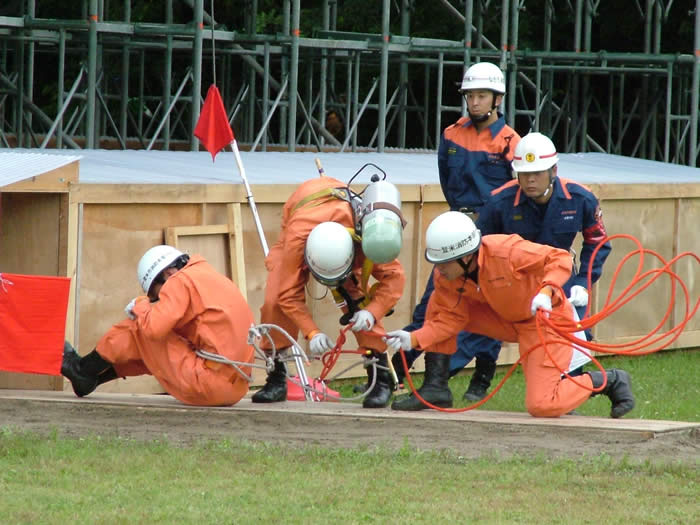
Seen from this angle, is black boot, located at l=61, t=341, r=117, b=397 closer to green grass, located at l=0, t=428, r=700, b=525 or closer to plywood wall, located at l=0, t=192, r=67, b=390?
plywood wall, located at l=0, t=192, r=67, b=390

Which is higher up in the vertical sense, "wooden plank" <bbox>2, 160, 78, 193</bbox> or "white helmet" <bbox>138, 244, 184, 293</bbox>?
"wooden plank" <bbox>2, 160, 78, 193</bbox>

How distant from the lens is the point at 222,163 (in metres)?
14.1

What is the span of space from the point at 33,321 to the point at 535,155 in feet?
11.5

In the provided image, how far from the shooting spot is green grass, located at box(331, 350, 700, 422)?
1104 centimetres

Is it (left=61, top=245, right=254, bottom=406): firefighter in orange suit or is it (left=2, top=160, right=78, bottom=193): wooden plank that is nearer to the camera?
(left=61, top=245, right=254, bottom=406): firefighter in orange suit

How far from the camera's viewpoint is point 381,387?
10141 mm

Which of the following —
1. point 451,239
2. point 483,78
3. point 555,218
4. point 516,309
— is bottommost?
point 516,309

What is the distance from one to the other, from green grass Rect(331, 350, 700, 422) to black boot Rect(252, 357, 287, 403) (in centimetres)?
146

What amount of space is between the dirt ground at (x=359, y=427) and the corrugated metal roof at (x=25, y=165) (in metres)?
1.47

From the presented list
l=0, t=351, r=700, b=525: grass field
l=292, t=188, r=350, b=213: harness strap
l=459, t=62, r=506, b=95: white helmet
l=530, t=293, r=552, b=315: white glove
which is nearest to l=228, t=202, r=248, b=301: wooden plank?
l=292, t=188, r=350, b=213: harness strap

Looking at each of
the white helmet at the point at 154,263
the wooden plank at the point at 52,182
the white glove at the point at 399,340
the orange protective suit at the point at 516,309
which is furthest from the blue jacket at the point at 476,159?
the wooden plank at the point at 52,182

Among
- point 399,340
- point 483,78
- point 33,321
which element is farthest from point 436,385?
point 33,321

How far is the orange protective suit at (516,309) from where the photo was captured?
922 cm

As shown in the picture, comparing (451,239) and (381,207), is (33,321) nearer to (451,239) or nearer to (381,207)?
(381,207)
